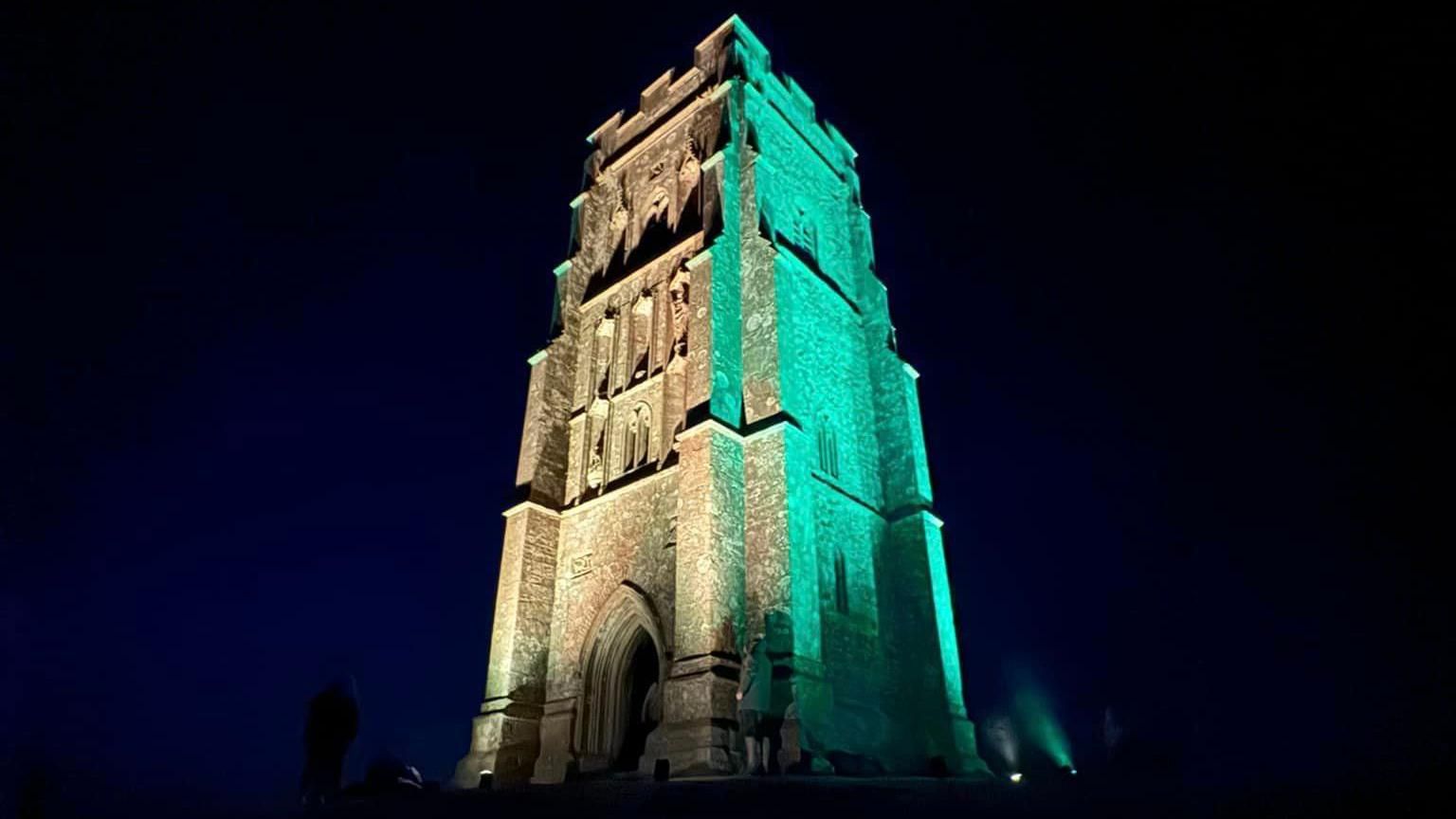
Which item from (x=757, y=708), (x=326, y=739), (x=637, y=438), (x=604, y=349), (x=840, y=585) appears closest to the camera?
(x=326, y=739)

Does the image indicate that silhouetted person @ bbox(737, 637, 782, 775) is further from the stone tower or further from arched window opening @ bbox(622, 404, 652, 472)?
arched window opening @ bbox(622, 404, 652, 472)

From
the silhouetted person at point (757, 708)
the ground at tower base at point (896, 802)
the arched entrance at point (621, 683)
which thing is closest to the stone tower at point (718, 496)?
the arched entrance at point (621, 683)

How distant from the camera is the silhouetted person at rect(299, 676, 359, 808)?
10.4m

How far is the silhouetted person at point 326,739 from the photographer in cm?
1041

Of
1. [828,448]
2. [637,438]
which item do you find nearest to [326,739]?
[637,438]

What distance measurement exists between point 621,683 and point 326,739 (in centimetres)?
672

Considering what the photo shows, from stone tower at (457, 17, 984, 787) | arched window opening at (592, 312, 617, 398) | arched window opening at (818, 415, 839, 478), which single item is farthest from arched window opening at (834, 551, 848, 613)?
arched window opening at (592, 312, 617, 398)

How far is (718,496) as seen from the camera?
577 inches


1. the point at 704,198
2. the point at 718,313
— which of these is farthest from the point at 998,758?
the point at 704,198

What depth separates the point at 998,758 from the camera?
1895 cm

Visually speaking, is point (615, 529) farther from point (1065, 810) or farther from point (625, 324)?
point (1065, 810)

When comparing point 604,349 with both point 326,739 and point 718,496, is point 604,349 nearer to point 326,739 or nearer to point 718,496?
point 718,496

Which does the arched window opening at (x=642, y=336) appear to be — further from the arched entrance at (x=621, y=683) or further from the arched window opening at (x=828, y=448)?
the arched entrance at (x=621, y=683)

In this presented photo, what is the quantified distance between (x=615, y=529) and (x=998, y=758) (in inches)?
418
